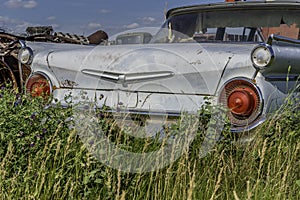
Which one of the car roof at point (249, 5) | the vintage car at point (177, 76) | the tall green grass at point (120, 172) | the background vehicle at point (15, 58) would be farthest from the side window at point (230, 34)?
the background vehicle at point (15, 58)

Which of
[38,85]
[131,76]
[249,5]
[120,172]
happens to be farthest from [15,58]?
[120,172]

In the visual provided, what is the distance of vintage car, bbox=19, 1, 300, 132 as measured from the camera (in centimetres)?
271

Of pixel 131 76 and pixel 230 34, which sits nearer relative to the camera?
pixel 131 76

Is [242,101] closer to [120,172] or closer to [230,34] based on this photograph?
[120,172]

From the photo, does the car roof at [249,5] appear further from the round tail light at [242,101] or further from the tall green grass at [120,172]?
the round tail light at [242,101]

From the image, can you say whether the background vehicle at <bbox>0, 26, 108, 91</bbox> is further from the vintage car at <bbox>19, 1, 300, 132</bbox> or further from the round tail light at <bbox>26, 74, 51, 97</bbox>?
the round tail light at <bbox>26, 74, 51, 97</bbox>

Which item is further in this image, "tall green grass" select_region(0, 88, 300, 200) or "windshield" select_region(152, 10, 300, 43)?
"windshield" select_region(152, 10, 300, 43)

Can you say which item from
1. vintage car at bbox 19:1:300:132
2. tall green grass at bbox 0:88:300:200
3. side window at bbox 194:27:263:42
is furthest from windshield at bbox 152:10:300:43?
tall green grass at bbox 0:88:300:200

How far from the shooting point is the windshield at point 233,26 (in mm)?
3846

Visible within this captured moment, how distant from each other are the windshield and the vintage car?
780 mm

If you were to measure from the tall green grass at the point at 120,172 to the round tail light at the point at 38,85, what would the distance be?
57 cm

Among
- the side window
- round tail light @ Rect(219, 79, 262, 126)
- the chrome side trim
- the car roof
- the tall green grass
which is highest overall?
the car roof

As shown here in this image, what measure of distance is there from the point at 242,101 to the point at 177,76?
491 mm

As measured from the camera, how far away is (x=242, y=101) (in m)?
2.71
